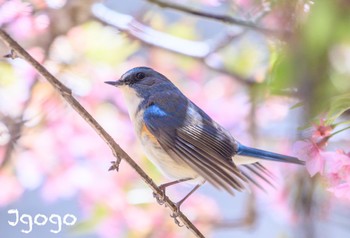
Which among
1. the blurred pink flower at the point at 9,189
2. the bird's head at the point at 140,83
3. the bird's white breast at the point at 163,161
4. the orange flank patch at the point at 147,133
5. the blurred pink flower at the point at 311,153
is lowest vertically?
the blurred pink flower at the point at 9,189

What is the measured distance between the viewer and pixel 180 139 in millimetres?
1128

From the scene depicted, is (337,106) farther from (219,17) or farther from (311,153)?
(219,17)

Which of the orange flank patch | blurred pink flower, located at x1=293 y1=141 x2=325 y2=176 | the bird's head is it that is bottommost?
the orange flank patch

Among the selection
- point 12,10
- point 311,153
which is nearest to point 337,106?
point 311,153

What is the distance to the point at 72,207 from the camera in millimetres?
1660

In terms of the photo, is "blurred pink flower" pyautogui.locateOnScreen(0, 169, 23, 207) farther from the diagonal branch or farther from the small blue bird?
the diagonal branch

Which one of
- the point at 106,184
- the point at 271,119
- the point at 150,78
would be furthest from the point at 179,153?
the point at 271,119

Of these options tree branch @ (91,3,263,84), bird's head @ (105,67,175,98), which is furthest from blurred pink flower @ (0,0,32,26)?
bird's head @ (105,67,175,98)

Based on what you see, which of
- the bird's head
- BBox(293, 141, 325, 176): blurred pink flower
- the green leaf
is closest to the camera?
the green leaf

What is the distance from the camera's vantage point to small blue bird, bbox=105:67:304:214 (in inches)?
40.6

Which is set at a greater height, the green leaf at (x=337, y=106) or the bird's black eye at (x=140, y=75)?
the green leaf at (x=337, y=106)

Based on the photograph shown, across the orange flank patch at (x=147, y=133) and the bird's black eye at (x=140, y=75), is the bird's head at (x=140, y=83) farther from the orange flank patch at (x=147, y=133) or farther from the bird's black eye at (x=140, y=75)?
the orange flank patch at (x=147, y=133)

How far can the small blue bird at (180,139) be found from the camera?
1032 millimetres

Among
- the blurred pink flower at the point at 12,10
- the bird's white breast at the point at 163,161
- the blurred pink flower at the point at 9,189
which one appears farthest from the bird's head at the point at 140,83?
the blurred pink flower at the point at 9,189
